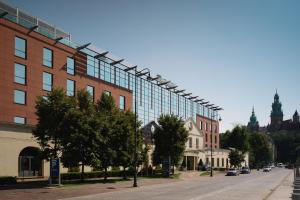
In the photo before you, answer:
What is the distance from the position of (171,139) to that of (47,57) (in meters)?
21.5

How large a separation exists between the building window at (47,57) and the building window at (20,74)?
434cm

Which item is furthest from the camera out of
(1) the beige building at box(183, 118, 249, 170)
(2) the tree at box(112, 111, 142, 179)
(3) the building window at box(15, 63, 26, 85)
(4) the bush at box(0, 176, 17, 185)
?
(1) the beige building at box(183, 118, 249, 170)

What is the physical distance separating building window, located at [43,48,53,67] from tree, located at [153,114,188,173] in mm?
18845

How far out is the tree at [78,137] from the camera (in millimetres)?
37500

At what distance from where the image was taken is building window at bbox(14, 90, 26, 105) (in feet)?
161

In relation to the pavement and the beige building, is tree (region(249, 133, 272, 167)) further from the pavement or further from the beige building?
the pavement

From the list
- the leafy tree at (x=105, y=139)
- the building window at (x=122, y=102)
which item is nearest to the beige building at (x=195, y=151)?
the building window at (x=122, y=102)

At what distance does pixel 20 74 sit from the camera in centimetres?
5028

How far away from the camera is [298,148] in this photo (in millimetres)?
174000

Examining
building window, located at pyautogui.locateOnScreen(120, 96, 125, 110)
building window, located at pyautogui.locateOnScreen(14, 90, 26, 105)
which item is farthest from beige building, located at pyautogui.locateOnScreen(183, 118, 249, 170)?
building window, located at pyautogui.locateOnScreen(14, 90, 26, 105)

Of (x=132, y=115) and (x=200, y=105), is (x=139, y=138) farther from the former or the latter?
(x=200, y=105)

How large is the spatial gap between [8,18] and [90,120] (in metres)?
→ 18.9

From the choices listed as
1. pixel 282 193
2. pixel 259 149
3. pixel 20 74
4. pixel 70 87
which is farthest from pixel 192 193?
pixel 259 149

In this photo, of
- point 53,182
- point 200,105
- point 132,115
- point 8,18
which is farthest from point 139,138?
point 200,105
